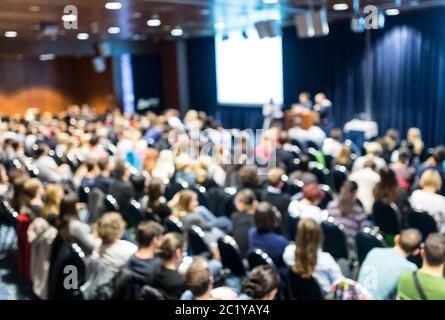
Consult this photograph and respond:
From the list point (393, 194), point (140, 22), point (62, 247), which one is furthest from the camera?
point (140, 22)

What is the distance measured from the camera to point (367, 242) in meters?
4.07

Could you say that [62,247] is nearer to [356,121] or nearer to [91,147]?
[91,147]

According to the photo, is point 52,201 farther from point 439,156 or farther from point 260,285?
point 439,156

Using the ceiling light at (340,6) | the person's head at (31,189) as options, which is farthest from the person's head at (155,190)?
the ceiling light at (340,6)

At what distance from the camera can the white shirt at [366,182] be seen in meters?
5.81

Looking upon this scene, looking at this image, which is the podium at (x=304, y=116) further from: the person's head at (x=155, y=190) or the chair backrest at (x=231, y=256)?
the chair backrest at (x=231, y=256)

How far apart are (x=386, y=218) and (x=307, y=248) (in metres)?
1.90

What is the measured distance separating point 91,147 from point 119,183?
2.65 meters

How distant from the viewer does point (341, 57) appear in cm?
1316

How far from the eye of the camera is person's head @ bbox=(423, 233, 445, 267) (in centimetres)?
301

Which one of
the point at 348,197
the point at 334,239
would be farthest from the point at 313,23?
the point at 334,239

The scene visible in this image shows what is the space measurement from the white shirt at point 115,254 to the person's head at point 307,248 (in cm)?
131
